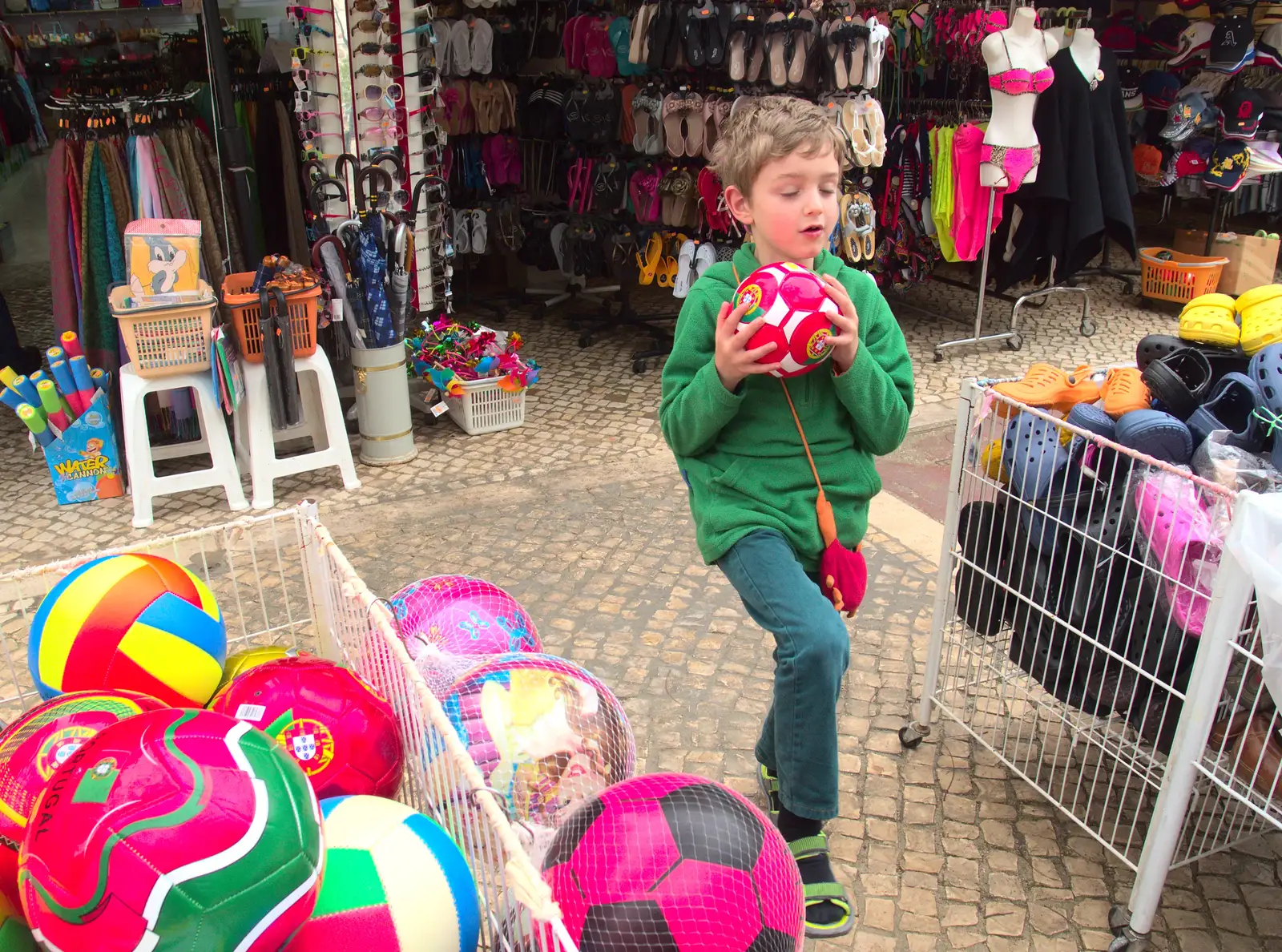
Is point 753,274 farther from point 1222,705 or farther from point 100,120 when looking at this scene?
point 100,120

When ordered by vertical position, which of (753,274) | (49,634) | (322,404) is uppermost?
(753,274)

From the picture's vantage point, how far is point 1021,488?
2.61 m

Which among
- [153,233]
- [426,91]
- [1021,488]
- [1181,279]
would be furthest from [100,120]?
[1181,279]

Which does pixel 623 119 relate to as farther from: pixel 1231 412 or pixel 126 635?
pixel 126 635

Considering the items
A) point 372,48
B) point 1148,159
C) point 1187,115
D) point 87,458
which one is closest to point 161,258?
point 87,458

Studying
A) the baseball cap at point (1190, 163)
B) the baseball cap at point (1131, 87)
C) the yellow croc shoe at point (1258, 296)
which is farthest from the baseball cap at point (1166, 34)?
the yellow croc shoe at point (1258, 296)

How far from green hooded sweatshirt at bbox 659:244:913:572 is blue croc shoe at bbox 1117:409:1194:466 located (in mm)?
547

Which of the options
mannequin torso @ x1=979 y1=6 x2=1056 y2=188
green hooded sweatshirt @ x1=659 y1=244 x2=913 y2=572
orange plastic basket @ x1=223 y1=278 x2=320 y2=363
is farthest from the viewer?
mannequin torso @ x1=979 y1=6 x2=1056 y2=188

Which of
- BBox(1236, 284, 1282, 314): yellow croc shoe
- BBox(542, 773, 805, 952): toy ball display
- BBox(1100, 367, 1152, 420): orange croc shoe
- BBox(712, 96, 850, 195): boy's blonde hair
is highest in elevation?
BBox(712, 96, 850, 195): boy's blonde hair

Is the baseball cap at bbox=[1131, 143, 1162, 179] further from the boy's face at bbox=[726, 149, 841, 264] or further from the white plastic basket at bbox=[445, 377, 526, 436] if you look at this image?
the boy's face at bbox=[726, 149, 841, 264]

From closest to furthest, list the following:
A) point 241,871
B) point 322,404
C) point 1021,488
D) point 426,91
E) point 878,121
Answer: point 241,871 → point 1021,488 → point 322,404 → point 426,91 → point 878,121

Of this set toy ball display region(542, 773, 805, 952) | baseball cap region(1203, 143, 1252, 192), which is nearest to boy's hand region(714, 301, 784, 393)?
toy ball display region(542, 773, 805, 952)

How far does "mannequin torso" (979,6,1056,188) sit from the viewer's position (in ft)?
20.5

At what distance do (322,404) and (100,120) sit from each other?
6.04 feet
